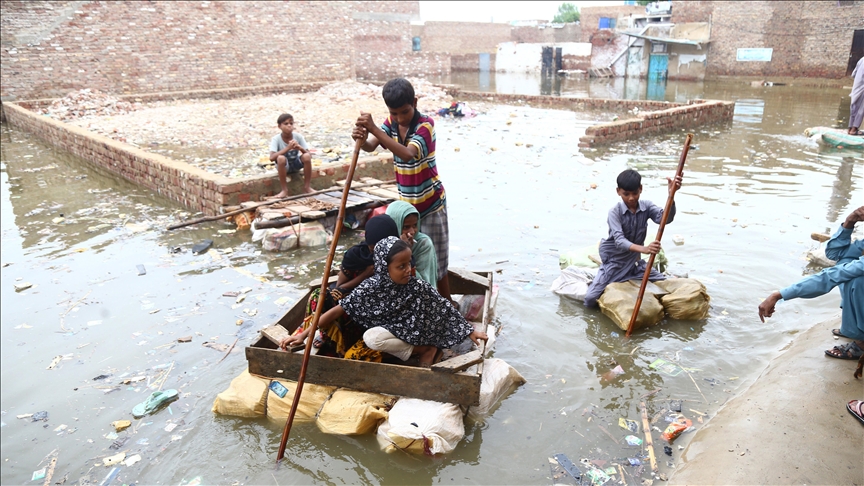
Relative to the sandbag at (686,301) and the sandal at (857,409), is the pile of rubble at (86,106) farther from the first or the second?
the sandal at (857,409)

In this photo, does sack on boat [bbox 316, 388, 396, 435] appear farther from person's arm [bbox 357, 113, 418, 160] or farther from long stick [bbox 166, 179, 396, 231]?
long stick [bbox 166, 179, 396, 231]

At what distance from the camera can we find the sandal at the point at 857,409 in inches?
114

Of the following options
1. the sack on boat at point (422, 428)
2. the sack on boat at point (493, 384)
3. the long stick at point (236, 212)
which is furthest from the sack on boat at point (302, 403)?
the long stick at point (236, 212)

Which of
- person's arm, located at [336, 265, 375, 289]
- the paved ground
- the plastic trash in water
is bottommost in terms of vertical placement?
the plastic trash in water

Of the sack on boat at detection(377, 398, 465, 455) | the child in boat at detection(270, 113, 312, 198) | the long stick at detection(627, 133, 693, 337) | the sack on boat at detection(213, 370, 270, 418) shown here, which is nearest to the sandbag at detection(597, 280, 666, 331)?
the long stick at detection(627, 133, 693, 337)

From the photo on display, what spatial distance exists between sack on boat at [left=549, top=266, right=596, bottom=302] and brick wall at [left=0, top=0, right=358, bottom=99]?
61.4ft

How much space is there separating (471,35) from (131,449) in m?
44.1

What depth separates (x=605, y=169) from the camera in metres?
9.16

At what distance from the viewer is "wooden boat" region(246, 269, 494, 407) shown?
2959 mm

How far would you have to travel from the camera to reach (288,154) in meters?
6.87

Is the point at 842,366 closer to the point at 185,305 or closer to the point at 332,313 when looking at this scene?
the point at 332,313

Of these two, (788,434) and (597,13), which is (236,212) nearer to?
(788,434)

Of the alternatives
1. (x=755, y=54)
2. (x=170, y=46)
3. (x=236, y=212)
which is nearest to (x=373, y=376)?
(x=236, y=212)

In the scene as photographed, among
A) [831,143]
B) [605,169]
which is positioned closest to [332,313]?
[605,169]
